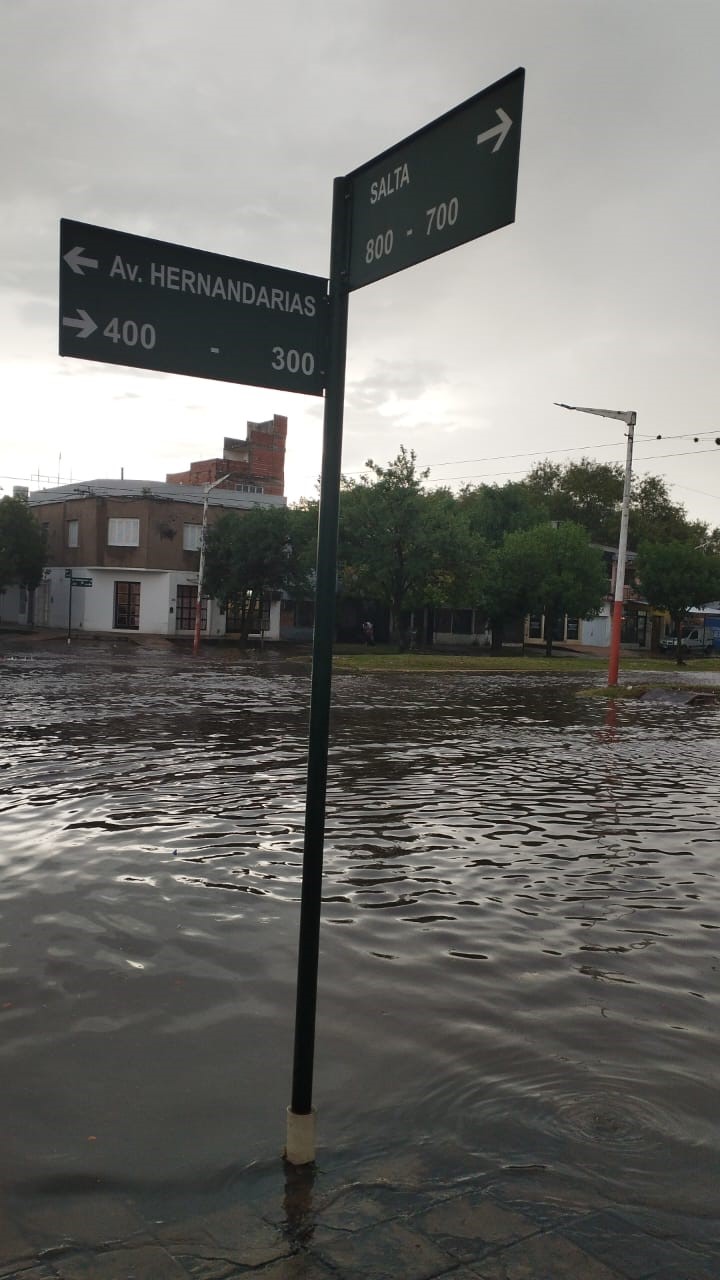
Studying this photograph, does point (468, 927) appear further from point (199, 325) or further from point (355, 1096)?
point (199, 325)

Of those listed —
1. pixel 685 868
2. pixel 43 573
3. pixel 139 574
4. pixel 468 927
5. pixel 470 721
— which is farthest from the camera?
pixel 43 573

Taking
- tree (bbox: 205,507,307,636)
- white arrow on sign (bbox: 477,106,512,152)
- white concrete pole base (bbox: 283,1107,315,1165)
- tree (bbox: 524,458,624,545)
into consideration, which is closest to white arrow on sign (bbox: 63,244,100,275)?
white arrow on sign (bbox: 477,106,512,152)

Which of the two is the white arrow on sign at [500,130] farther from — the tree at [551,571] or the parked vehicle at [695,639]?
the parked vehicle at [695,639]

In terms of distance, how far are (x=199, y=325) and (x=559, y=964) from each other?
389 centimetres

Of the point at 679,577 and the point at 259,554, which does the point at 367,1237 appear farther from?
the point at 679,577

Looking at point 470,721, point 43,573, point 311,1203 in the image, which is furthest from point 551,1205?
point 43,573

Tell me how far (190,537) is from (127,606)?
5.10 meters

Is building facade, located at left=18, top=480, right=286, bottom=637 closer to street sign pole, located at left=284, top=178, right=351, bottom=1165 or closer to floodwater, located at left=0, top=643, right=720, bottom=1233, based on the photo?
floodwater, located at left=0, top=643, right=720, bottom=1233

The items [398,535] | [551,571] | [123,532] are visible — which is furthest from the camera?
[123,532]

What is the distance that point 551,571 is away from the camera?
5569 centimetres

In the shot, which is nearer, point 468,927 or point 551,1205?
point 551,1205

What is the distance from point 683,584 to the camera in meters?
58.4

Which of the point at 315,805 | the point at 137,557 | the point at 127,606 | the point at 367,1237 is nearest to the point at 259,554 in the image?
the point at 137,557

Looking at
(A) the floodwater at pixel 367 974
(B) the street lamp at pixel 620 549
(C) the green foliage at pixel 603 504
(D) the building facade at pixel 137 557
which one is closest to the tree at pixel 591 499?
(C) the green foliage at pixel 603 504
